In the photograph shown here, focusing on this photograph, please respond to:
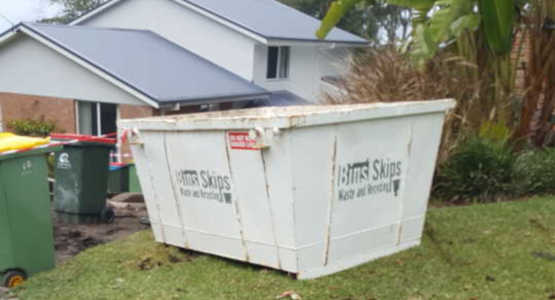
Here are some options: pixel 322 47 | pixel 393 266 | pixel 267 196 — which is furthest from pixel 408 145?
pixel 322 47

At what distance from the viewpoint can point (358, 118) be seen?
5312mm

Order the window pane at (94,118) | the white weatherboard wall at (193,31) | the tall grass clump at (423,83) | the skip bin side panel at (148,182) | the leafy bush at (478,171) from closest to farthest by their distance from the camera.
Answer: the skip bin side panel at (148,182) → the leafy bush at (478,171) → the tall grass clump at (423,83) → the window pane at (94,118) → the white weatherboard wall at (193,31)

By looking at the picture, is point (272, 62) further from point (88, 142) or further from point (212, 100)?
point (88, 142)

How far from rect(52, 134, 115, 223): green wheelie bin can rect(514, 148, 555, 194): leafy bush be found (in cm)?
559

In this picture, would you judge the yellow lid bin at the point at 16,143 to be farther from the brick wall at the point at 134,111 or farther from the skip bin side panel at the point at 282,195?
the brick wall at the point at 134,111

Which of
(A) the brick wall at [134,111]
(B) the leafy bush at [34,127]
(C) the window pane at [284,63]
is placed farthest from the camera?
(C) the window pane at [284,63]

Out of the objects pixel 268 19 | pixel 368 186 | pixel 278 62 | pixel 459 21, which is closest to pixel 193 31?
pixel 268 19

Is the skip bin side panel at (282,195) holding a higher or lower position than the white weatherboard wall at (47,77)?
higher

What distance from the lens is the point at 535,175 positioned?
8.95 metres

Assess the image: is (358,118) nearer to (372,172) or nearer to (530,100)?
(372,172)

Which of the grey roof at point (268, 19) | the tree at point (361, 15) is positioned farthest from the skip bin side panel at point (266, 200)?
the tree at point (361, 15)

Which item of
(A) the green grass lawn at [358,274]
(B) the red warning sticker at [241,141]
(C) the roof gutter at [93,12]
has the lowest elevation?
(A) the green grass lawn at [358,274]

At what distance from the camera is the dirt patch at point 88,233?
281 inches

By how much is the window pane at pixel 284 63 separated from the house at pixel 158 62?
0.13ft
